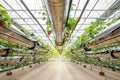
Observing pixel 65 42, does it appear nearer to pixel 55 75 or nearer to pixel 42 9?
pixel 42 9

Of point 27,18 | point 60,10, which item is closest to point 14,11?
point 27,18

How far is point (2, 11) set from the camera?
2.59 metres

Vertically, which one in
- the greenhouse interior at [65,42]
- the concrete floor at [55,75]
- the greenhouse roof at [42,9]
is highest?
the greenhouse roof at [42,9]

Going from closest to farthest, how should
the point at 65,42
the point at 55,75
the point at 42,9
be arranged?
1. the point at 55,75
2. the point at 42,9
3. the point at 65,42

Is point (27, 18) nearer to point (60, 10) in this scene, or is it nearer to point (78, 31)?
point (78, 31)

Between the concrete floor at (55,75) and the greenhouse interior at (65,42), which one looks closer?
the greenhouse interior at (65,42)

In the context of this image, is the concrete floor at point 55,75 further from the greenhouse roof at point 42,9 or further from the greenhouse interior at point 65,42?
the greenhouse roof at point 42,9

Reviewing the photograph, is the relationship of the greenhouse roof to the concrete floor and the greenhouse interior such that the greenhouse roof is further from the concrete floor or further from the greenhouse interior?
the concrete floor

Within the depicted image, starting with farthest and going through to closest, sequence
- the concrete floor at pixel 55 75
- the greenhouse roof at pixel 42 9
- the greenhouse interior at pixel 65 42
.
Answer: the greenhouse roof at pixel 42 9
the concrete floor at pixel 55 75
the greenhouse interior at pixel 65 42

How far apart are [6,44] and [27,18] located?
6399 mm

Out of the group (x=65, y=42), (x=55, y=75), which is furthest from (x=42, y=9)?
(x=55, y=75)

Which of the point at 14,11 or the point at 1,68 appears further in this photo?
the point at 14,11

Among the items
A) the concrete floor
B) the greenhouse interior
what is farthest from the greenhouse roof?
the concrete floor

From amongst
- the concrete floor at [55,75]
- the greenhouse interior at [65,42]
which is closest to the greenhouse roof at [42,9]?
the greenhouse interior at [65,42]
